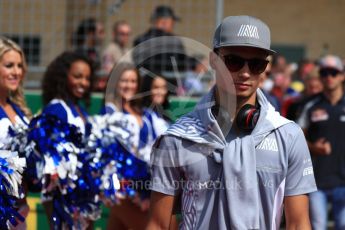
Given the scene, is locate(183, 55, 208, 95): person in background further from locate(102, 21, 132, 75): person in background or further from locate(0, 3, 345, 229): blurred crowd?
locate(102, 21, 132, 75): person in background

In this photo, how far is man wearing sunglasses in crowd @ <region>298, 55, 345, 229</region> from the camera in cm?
821

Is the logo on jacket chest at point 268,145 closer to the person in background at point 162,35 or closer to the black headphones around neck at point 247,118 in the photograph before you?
the black headphones around neck at point 247,118

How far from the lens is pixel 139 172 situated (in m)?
6.55

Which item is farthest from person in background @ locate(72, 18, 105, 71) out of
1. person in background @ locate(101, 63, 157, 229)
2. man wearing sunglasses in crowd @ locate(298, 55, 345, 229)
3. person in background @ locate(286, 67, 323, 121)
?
man wearing sunglasses in crowd @ locate(298, 55, 345, 229)

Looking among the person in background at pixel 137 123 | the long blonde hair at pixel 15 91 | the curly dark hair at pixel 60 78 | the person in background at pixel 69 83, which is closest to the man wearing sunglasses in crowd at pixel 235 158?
the long blonde hair at pixel 15 91

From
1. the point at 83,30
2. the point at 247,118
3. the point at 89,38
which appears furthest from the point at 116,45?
the point at 247,118

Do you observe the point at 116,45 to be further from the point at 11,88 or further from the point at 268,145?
the point at 268,145

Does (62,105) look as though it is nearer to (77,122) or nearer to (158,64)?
(77,122)

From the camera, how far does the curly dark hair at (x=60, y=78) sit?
7066 millimetres

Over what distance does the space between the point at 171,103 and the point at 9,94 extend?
1.58m

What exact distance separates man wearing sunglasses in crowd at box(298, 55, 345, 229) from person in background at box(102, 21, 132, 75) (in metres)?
2.25

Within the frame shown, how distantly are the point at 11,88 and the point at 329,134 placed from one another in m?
3.47

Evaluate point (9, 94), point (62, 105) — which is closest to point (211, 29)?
point (62, 105)

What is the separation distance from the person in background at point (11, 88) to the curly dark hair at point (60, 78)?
2.29 ft
